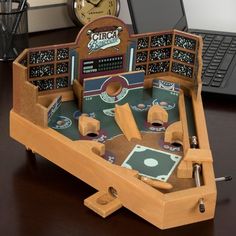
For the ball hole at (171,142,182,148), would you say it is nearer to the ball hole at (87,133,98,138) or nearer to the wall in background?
the ball hole at (87,133,98,138)

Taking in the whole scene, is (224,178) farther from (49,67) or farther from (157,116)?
(49,67)

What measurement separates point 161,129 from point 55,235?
202 millimetres

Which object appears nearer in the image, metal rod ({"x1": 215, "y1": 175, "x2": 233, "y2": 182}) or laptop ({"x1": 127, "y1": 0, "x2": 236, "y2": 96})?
metal rod ({"x1": 215, "y1": 175, "x2": 233, "y2": 182})

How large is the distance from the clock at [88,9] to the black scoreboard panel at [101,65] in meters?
0.39

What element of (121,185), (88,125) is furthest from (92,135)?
(121,185)

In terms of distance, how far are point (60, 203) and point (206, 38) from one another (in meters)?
0.55

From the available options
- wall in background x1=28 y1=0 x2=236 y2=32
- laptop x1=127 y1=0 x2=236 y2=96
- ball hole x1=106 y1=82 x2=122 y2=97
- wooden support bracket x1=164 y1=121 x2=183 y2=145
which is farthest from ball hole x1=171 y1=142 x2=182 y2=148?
wall in background x1=28 y1=0 x2=236 y2=32

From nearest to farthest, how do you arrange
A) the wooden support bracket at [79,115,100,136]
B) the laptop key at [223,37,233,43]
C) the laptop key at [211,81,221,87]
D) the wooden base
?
the wooden base, the wooden support bracket at [79,115,100,136], the laptop key at [211,81,221,87], the laptop key at [223,37,233,43]

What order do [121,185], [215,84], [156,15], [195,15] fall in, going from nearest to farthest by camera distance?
[121,185]
[215,84]
[156,15]
[195,15]

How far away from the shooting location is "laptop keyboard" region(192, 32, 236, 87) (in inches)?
35.4

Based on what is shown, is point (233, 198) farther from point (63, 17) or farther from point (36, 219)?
point (63, 17)

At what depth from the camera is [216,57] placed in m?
0.98

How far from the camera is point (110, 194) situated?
604 mm

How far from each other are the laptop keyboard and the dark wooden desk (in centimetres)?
14
